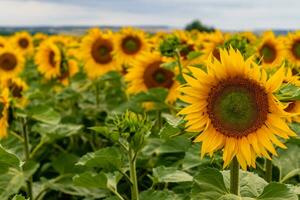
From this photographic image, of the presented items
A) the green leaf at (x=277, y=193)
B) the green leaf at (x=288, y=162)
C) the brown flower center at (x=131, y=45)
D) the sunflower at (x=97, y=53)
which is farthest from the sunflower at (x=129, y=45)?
the green leaf at (x=277, y=193)

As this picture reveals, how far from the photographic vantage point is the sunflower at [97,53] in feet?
21.6

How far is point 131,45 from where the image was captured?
6445 mm

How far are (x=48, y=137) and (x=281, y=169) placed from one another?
5.55 feet

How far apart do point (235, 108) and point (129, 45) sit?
4.11 m

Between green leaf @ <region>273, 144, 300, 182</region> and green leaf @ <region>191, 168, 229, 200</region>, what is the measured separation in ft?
2.99

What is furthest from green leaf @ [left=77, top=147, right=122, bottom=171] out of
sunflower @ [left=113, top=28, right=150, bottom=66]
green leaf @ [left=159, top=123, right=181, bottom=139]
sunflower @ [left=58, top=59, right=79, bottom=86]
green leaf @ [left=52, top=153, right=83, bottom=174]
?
sunflower @ [left=58, top=59, right=79, bottom=86]

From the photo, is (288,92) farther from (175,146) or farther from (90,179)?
(175,146)

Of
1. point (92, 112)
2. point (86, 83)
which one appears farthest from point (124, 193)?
point (86, 83)

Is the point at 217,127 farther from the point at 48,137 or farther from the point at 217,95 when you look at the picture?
the point at 48,137

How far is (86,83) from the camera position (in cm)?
648

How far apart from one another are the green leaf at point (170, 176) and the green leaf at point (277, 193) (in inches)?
21.8

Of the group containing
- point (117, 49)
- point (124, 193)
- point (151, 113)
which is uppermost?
point (117, 49)

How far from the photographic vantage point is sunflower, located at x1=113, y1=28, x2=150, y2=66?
21.0 feet

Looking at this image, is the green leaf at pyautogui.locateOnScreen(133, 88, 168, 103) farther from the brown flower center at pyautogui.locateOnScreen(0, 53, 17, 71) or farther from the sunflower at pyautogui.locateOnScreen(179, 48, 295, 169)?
the brown flower center at pyautogui.locateOnScreen(0, 53, 17, 71)
